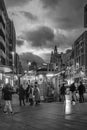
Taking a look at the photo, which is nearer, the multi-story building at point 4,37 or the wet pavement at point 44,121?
the wet pavement at point 44,121

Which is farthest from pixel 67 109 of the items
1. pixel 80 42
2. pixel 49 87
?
pixel 80 42

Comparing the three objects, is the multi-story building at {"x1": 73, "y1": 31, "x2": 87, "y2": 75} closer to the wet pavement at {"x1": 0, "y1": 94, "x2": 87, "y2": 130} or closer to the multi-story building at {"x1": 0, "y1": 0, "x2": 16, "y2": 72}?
the multi-story building at {"x1": 0, "y1": 0, "x2": 16, "y2": 72}

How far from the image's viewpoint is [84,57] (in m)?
115

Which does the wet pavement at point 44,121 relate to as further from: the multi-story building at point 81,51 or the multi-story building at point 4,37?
the multi-story building at point 81,51

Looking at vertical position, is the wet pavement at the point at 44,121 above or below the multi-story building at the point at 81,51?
below

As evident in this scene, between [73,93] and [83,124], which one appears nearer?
[83,124]

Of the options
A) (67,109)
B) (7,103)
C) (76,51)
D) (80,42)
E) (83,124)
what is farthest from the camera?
(76,51)

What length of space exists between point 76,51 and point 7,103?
376 ft

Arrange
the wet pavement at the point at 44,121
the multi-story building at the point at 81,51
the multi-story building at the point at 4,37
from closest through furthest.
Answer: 1. the wet pavement at the point at 44,121
2. the multi-story building at the point at 4,37
3. the multi-story building at the point at 81,51

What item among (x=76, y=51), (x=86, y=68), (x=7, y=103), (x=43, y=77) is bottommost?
(x=7, y=103)

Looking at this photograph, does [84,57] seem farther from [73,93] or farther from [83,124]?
[83,124]

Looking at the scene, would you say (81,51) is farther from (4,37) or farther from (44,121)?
(44,121)

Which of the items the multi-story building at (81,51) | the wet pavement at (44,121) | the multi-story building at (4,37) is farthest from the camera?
the multi-story building at (81,51)

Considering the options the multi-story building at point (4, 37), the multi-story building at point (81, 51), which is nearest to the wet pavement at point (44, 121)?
the multi-story building at point (4, 37)
